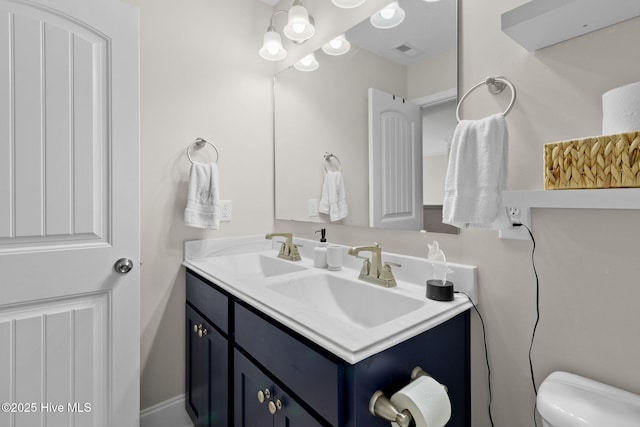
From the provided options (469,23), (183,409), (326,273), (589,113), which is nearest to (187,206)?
(326,273)

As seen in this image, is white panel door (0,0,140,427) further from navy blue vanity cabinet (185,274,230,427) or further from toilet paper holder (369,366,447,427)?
toilet paper holder (369,366,447,427)

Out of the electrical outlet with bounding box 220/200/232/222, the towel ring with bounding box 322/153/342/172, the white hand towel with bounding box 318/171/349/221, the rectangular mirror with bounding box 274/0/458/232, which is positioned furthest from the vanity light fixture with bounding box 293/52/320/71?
the electrical outlet with bounding box 220/200/232/222

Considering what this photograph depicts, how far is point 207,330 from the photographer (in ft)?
4.64

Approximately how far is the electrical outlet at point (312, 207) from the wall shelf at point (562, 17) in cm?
114

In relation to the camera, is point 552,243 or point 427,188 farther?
point 427,188

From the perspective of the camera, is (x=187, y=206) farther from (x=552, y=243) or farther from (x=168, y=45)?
(x=552, y=243)

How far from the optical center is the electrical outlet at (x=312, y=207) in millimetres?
1759

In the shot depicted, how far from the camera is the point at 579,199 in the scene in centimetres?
68

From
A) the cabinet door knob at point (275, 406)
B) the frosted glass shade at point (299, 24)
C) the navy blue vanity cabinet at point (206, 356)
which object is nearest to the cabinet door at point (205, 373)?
the navy blue vanity cabinet at point (206, 356)

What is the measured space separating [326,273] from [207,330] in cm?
58

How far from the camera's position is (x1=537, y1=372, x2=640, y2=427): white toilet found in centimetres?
70

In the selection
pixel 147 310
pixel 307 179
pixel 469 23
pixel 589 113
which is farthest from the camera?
pixel 307 179

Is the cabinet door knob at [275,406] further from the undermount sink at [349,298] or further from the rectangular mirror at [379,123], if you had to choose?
the rectangular mirror at [379,123]

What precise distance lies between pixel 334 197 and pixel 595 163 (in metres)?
1.10
